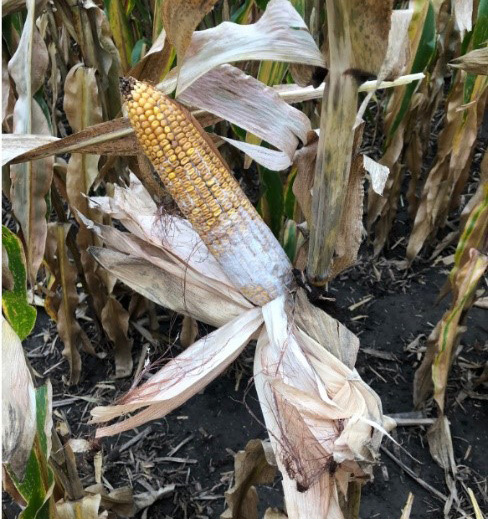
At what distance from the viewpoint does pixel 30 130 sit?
0.85m

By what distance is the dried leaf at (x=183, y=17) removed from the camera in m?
0.50

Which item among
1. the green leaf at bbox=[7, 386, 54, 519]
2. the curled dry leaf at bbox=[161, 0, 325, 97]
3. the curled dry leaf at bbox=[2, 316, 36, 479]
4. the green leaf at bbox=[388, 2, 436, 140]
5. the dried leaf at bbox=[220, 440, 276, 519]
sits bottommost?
the dried leaf at bbox=[220, 440, 276, 519]

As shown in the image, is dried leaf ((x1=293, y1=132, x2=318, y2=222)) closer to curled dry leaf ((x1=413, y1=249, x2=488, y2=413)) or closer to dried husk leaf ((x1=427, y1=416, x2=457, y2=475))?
curled dry leaf ((x1=413, y1=249, x2=488, y2=413))

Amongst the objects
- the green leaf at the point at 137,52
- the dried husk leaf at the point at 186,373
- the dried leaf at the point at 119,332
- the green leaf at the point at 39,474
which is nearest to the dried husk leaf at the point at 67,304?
the dried leaf at the point at 119,332

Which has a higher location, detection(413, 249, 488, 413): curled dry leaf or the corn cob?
the corn cob

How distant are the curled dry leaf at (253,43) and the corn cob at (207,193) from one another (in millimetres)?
40

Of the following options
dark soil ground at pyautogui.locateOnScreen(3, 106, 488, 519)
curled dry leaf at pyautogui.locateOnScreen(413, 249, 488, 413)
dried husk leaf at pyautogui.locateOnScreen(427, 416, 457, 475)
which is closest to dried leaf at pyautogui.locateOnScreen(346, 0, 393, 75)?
curled dry leaf at pyautogui.locateOnScreen(413, 249, 488, 413)

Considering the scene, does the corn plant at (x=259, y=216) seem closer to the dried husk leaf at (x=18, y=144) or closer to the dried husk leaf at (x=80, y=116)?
the dried husk leaf at (x=18, y=144)

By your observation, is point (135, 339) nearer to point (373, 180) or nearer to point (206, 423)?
point (206, 423)

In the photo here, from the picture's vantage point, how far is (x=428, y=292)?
5.35 ft

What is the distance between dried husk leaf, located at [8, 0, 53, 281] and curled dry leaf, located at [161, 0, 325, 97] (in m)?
0.39

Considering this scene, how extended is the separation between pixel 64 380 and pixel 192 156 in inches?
40.5

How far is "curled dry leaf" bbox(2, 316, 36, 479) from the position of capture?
55cm

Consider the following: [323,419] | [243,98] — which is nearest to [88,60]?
[243,98]
